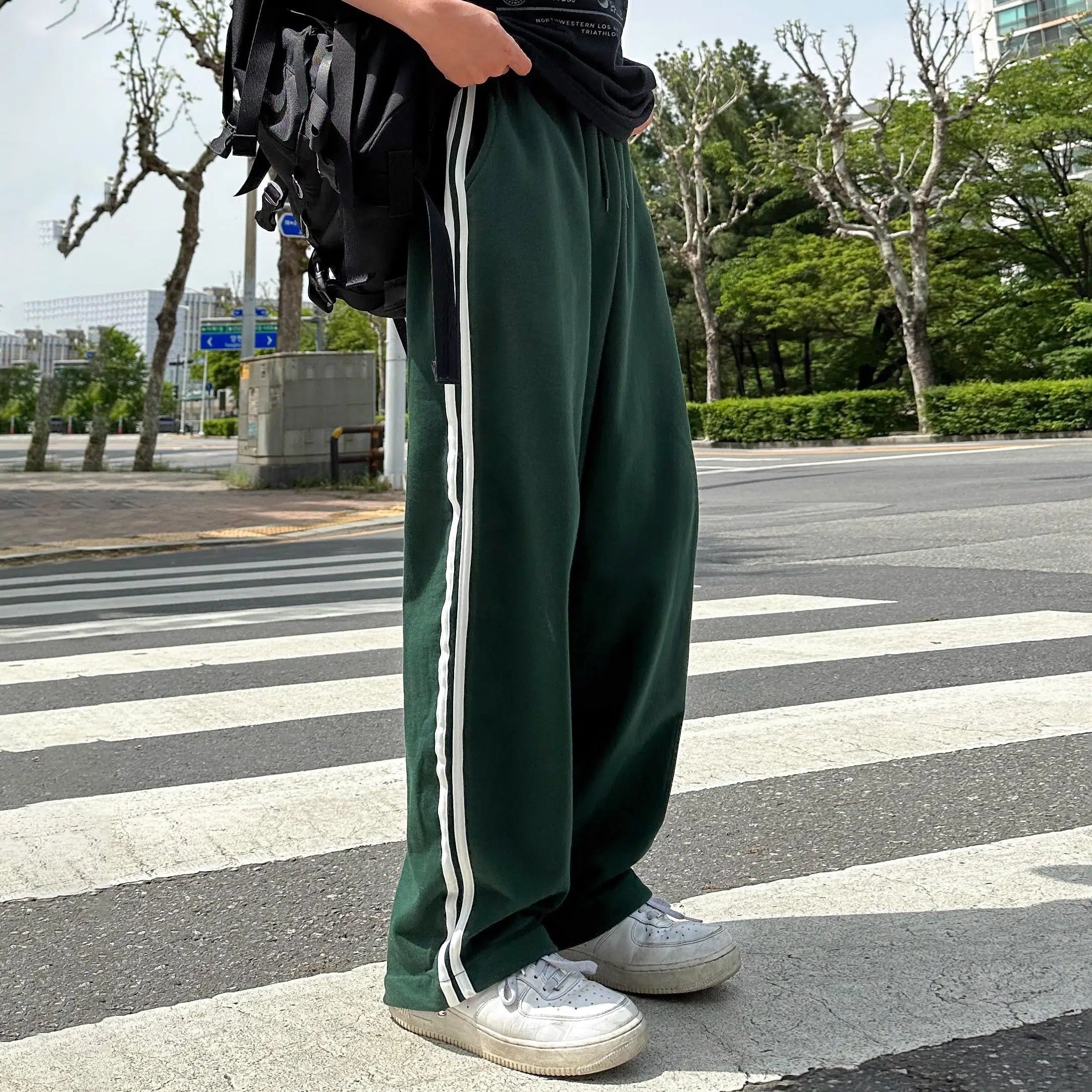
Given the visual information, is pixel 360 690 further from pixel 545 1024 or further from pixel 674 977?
pixel 545 1024

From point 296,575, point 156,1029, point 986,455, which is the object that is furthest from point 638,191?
point 986,455

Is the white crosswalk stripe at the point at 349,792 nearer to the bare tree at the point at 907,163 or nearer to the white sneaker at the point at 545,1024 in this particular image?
the white sneaker at the point at 545,1024

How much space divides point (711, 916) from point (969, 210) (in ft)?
113

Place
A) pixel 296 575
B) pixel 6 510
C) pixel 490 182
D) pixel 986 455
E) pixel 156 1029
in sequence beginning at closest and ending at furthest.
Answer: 1. pixel 490 182
2. pixel 156 1029
3. pixel 296 575
4. pixel 6 510
5. pixel 986 455

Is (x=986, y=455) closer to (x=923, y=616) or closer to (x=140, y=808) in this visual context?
(x=923, y=616)

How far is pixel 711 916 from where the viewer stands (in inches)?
82.2

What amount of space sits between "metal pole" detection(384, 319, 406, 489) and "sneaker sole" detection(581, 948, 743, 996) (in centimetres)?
1293

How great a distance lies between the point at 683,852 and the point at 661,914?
55 cm

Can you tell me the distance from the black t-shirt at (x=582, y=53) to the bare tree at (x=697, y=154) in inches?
1398

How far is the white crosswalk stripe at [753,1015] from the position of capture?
1.59m

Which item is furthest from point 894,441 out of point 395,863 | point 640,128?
point 640,128

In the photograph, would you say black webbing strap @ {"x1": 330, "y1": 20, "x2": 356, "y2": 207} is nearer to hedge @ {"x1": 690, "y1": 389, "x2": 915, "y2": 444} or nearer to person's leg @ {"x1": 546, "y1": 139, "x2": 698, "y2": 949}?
person's leg @ {"x1": 546, "y1": 139, "x2": 698, "y2": 949}

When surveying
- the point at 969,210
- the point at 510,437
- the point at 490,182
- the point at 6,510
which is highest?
the point at 969,210

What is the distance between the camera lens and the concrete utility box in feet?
53.9
